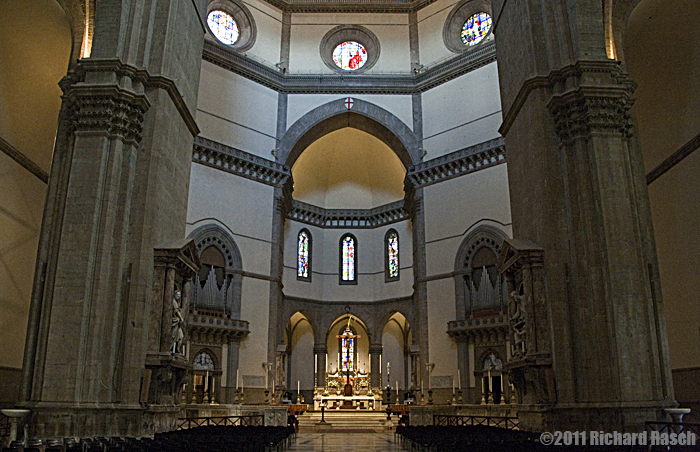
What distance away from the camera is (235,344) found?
2769 cm

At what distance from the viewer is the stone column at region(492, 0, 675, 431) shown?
11.1 m

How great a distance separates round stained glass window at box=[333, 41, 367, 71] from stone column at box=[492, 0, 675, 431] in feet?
69.9

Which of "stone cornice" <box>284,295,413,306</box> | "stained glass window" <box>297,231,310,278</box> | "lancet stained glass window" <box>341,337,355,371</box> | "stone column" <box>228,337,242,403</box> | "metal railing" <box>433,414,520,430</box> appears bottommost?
"metal railing" <box>433,414,520,430</box>

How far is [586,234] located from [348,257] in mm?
26947

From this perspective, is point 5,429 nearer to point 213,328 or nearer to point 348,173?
point 213,328

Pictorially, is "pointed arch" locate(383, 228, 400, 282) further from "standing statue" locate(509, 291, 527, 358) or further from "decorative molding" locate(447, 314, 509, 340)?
"standing statue" locate(509, 291, 527, 358)

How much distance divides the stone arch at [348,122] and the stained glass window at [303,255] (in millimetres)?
6158

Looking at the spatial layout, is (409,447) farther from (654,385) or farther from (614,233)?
(614,233)

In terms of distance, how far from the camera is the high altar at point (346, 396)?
31.8 metres

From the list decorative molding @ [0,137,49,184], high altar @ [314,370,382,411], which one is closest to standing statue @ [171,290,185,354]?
decorative molding @ [0,137,49,184]

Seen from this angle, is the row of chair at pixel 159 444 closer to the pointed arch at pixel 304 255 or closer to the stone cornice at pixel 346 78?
the stone cornice at pixel 346 78

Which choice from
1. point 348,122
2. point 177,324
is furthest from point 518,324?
point 348,122

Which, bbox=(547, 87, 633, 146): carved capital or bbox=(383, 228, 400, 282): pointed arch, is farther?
bbox=(383, 228, 400, 282): pointed arch

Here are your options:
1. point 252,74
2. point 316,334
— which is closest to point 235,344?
point 316,334
